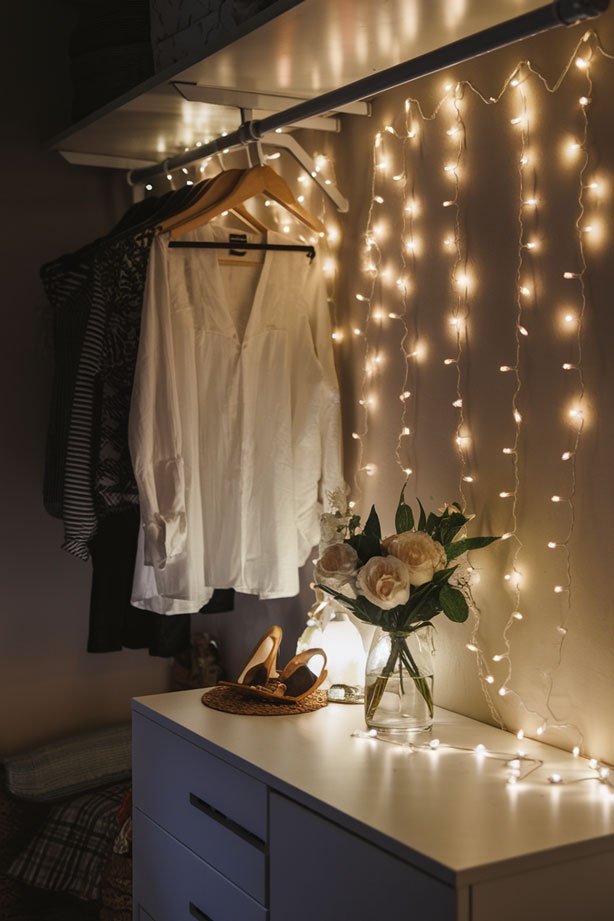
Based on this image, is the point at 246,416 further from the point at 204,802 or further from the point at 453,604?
the point at 204,802

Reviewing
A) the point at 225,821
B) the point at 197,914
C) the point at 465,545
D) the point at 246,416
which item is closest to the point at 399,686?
the point at 465,545

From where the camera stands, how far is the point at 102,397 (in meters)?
2.40

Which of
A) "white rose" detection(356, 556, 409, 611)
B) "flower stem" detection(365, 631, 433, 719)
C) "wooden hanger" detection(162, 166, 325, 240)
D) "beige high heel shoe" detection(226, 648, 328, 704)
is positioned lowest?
"beige high heel shoe" detection(226, 648, 328, 704)

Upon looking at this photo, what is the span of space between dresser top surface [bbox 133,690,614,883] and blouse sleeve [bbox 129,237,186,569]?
37 cm

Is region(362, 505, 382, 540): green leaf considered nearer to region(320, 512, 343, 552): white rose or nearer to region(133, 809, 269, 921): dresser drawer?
region(320, 512, 343, 552): white rose

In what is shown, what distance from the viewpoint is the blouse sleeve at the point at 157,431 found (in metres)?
2.16

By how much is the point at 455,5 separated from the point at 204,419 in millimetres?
1032

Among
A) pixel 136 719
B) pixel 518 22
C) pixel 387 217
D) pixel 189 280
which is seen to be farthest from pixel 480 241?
pixel 136 719

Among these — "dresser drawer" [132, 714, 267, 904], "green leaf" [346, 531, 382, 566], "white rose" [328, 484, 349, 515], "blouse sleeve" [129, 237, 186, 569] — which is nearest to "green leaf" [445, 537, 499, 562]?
"green leaf" [346, 531, 382, 566]

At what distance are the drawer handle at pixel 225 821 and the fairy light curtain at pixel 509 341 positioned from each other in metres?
0.52

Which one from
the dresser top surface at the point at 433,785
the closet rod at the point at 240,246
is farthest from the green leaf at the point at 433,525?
the closet rod at the point at 240,246

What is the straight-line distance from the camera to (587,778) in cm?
156

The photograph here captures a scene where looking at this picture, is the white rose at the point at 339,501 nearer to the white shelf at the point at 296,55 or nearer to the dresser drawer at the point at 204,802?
the dresser drawer at the point at 204,802

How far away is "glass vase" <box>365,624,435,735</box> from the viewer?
1.80 m
